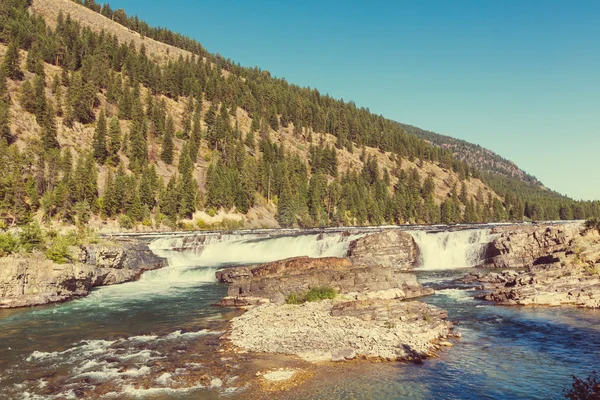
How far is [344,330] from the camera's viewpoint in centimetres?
2223

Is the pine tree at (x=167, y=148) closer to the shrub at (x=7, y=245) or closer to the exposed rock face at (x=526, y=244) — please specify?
A: the shrub at (x=7, y=245)

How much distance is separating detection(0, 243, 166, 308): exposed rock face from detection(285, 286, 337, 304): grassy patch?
19.7m

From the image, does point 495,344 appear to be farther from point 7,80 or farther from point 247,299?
point 7,80

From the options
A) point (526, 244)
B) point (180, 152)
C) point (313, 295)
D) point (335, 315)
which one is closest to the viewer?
point (335, 315)

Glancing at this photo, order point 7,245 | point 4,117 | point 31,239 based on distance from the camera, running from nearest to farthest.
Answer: point 7,245, point 31,239, point 4,117

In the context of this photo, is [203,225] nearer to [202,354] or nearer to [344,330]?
[202,354]

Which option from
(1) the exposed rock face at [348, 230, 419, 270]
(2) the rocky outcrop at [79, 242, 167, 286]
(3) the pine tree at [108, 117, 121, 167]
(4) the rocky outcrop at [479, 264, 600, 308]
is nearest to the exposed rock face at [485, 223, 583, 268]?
(1) the exposed rock face at [348, 230, 419, 270]

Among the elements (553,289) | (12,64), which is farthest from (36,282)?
(12,64)

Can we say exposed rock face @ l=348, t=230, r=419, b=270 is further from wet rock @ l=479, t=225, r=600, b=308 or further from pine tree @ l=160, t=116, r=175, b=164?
pine tree @ l=160, t=116, r=175, b=164

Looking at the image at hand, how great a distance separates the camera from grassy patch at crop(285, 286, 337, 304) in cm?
3047

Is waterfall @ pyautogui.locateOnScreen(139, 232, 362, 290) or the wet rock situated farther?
waterfall @ pyautogui.locateOnScreen(139, 232, 362, 290)

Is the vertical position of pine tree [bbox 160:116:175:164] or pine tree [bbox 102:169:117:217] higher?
pine tree [bbox 160:116:175:164]

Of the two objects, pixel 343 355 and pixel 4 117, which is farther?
pixel 4 117

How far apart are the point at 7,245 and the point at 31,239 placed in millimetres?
2193
